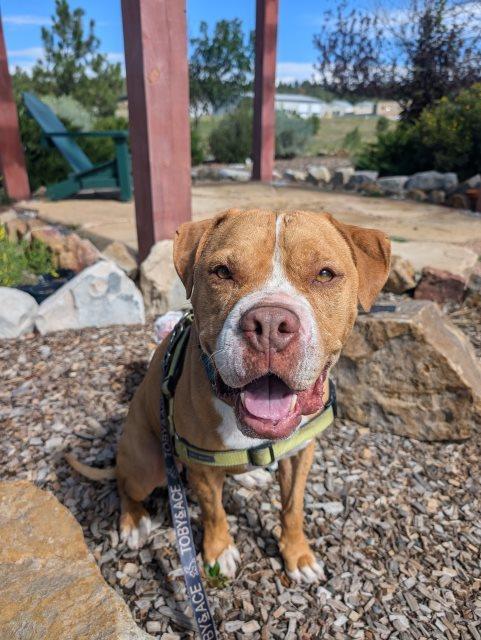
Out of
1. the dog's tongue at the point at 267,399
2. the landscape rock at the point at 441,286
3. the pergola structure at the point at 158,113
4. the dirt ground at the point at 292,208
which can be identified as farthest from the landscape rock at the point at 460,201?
the dog's tongue at the point at 267,399

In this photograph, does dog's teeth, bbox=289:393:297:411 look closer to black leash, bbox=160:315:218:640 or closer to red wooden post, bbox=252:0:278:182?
black leash, bbox=160:315:218:640

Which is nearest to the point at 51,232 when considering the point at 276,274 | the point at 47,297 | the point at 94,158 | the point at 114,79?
the point at 47,297

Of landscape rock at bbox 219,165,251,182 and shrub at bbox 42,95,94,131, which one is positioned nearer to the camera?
landscape rock at bbox 219,165,251,182

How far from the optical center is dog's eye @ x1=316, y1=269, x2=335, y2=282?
191cm

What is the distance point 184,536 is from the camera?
2.07m

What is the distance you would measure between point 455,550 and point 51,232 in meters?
5.14

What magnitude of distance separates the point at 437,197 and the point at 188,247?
8.76m

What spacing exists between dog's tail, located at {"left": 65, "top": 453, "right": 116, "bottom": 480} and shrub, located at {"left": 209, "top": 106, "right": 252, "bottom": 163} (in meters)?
Answer: 15.1

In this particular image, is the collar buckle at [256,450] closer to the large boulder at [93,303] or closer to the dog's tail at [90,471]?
the dog's tail at [90,471]

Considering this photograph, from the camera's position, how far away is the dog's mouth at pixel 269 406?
5.77 feet

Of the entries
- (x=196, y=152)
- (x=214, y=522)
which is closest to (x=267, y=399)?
(x=214, y=522)

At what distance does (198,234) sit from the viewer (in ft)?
7.12

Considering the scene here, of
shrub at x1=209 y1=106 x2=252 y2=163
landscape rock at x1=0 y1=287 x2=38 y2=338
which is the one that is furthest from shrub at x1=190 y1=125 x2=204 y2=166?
landscape rock at x1=0 y1=287 x2=38 y2=338

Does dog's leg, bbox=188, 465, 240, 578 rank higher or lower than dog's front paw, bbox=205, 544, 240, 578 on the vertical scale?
higher
